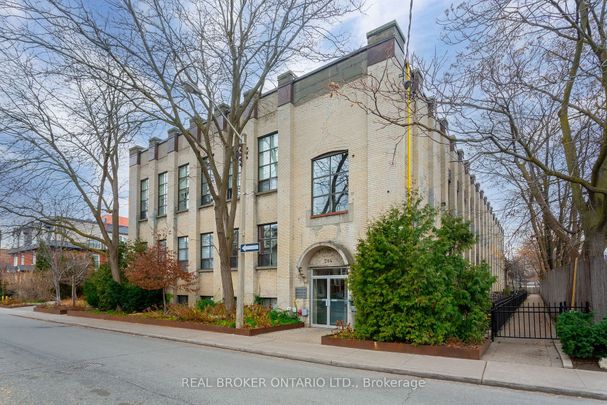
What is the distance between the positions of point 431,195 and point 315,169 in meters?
4.86

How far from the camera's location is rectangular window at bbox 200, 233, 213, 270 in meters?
23.4

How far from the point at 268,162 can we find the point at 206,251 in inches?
259

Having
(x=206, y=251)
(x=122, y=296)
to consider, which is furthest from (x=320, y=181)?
(x=122, y=296)

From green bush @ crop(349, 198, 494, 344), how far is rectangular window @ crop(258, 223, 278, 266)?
7.36 metres

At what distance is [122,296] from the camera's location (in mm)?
23297

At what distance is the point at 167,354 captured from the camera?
11258mm

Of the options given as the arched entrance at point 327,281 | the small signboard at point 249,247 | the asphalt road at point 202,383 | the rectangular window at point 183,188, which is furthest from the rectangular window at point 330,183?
the rectangular window at point 183,188

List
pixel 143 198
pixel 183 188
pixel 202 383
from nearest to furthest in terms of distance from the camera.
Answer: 1. pixel 202 383
2. pixel 183 188
3. pixel 143 198

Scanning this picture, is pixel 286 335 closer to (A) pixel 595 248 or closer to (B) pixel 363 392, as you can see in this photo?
(B) pixel 363 392

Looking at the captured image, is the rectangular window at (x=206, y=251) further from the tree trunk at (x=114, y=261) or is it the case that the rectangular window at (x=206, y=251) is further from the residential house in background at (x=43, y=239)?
the residential house in background at (x=43, y=239)

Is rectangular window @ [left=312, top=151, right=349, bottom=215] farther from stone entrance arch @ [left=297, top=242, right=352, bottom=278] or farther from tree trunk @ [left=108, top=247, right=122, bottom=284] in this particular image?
tree trunk @ [left=108, top=247, right=122, bottom=284]

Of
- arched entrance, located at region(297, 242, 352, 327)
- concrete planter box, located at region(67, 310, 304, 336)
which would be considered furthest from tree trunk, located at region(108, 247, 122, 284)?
arched entrance, located at region(297, 242, 352, 327)

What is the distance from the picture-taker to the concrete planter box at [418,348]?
1034cm

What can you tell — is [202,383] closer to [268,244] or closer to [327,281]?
[327,281]
